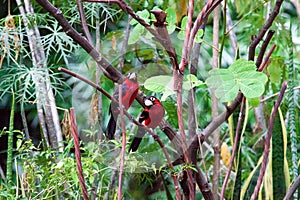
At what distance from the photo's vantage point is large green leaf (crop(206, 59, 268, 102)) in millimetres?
662

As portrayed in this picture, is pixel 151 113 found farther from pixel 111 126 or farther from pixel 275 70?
pixel 275 70

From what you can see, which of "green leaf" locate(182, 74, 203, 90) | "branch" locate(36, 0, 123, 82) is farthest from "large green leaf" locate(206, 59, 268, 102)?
"branch" locate(36, 0, 123, 82)

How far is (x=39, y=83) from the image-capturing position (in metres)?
1.17

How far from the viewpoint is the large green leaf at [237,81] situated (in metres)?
0.66

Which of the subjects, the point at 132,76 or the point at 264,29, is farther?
the point at 264,29

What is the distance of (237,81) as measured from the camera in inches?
26.4

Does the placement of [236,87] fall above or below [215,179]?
above

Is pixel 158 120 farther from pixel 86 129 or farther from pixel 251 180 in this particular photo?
pixel 251 180

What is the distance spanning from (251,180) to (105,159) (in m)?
0.44

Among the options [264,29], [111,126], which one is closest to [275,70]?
[264,29]

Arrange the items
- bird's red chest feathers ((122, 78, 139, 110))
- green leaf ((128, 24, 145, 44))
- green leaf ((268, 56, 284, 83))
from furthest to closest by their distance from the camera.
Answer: green leaf ((268, 56, 284, 83)) < green leaf ((128, 24, 145, 44)) < bird's red chest feathers ((122, 78, 139, 110))

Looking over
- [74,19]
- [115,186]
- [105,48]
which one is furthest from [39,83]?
[105,48]

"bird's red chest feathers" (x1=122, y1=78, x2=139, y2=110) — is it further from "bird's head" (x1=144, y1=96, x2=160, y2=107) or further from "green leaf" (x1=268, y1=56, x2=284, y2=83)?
"green leaf" (x1=268, y1=56, x2=284, y2=83)

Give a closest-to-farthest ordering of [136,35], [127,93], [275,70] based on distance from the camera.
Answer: [127,93] → [136,35] → [275,70]
